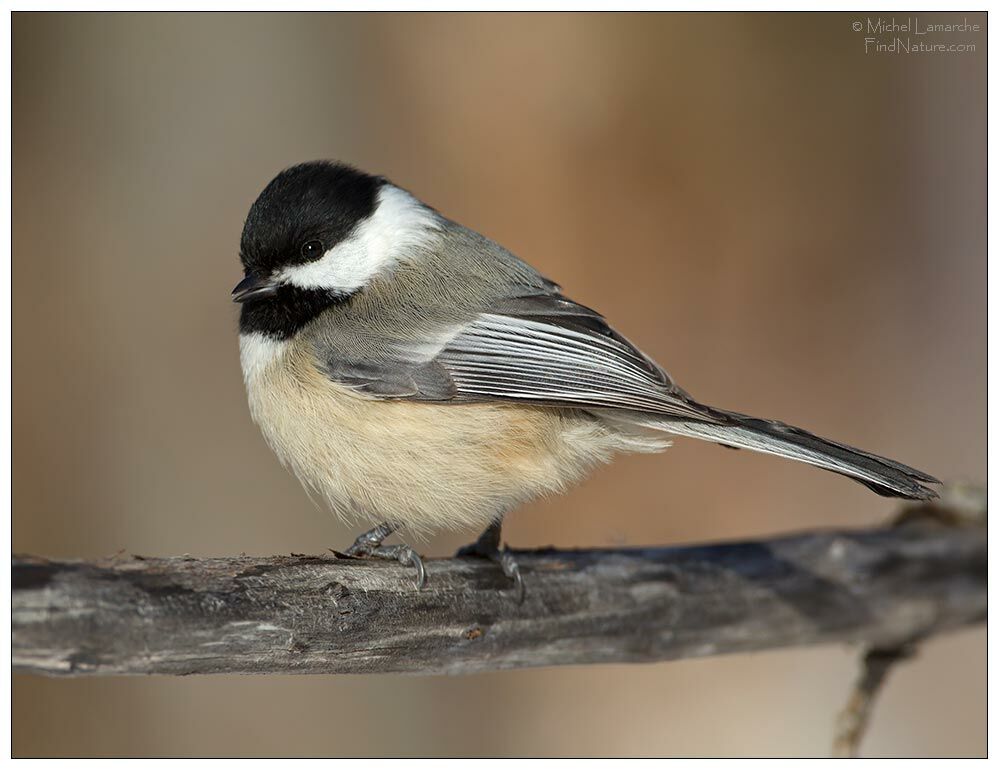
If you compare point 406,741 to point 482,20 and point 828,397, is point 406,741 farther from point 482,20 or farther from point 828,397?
point 482,20

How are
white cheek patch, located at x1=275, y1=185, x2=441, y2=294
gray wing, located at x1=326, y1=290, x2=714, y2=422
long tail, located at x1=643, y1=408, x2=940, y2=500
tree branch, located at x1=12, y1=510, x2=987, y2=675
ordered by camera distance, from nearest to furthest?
tree branch, located at x1=12, y1=510, x2=987, y2=675 → long tail, located at x1=643, y1=408, x2=940, y2=500 → gray wing, located at x1=326, y1=290, x2=714, y2=422 → white cheek patch, located at x1=275, y1=185, x2=441, y2=294

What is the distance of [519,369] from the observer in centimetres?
217

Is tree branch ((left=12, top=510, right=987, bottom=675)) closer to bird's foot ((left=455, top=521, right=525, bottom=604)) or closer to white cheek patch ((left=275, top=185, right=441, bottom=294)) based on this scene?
bird's foot ((left=455, top=521, right=525, bottom=604))

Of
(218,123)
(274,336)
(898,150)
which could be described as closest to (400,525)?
(274,336)

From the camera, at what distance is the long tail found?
183 centimetres

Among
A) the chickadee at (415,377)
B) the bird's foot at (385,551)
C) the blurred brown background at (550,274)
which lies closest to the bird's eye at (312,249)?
the chickadee at (415,377)

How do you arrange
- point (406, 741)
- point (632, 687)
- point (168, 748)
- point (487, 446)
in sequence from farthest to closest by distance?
point (632, 687), point (406, 741), point (168, 748), point (487, 446)

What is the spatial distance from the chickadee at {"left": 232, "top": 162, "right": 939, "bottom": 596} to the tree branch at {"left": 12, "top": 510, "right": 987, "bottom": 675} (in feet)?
0.51

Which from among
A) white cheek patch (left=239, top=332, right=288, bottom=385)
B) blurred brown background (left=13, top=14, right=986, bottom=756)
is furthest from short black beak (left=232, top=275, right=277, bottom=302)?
blurred brown background (left=13, top=14, right=986, bottom=756)

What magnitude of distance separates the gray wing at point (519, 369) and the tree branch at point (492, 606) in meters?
0.40

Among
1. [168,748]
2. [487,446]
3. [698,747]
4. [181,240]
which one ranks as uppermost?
[181,240]

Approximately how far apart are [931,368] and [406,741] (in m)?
2.69

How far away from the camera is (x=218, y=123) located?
10.4 feet

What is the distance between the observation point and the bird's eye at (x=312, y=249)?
221 cm
